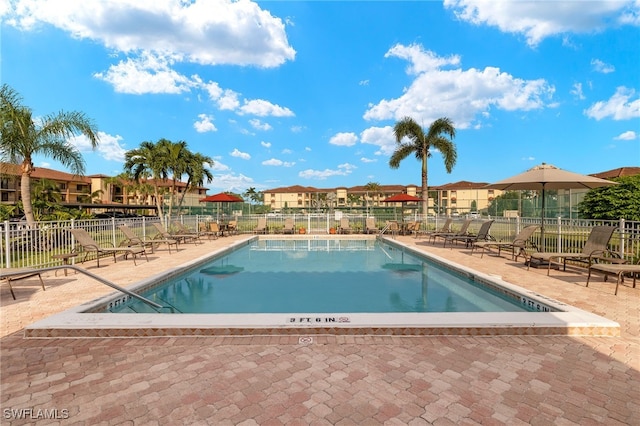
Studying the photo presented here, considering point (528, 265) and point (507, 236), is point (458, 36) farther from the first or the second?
point (528, 265)

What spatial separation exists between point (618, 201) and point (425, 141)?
9.96 m

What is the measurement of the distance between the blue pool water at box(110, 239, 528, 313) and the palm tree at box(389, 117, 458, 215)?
1171 cm

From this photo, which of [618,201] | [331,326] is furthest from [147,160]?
[618,201]

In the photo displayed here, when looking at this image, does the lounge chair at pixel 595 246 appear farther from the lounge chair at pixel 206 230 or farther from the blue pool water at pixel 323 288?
the lounge chair at pixel 206 230

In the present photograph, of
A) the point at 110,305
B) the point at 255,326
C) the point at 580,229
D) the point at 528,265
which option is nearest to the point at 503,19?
the point at 580,229

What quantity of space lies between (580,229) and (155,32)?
12986 mm

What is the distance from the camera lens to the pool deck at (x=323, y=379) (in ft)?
7.43

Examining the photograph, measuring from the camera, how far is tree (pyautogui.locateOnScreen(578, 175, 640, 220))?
47.9ft

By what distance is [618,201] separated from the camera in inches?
587

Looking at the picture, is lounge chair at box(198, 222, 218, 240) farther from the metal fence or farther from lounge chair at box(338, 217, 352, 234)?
lounge chair at box(338, 217, 352, 234)

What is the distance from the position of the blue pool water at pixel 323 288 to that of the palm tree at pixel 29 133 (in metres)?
6.35

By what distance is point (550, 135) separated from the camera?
2248 centimetres

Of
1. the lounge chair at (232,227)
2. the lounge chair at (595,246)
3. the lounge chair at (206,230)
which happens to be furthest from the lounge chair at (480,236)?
the lounge chair at (232,227)

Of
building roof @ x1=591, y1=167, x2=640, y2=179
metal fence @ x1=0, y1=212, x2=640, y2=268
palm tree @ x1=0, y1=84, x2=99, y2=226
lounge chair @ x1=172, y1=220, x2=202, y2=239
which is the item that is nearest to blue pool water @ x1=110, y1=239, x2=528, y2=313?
metal fence @ x1=0, y1=212, x2=640, y2=268
